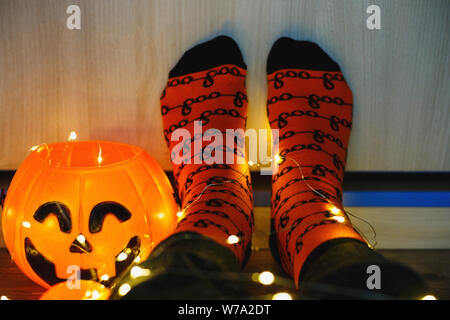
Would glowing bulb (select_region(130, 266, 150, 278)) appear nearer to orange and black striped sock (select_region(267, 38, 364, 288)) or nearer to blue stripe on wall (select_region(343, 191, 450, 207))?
orange and black striped sock (select_region(267, 38, 364, 288))

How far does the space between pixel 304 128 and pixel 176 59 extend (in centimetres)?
35

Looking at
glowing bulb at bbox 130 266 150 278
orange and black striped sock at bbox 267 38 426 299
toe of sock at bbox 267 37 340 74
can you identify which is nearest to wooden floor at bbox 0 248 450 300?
orange and black striped sock at bbox 267 38 426 299

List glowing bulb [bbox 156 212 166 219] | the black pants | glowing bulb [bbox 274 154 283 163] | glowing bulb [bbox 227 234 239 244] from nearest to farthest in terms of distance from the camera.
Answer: the black pants → glowing bulb [bbox 227 234 239 244] → glowing bulb [bbox 156 212 166 219] → glowing bulb [bbox 274 154 283 163]

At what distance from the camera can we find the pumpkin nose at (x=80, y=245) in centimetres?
59

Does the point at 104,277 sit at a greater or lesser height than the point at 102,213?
lesser

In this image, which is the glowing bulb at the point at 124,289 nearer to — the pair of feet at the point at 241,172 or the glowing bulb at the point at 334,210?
the pair of feet at the point at 241,172

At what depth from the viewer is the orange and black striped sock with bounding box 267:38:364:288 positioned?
0.68 metres

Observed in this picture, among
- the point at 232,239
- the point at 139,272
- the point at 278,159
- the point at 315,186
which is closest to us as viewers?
the point at 139,272

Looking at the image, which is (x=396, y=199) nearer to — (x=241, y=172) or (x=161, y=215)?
(x=241, y=172)

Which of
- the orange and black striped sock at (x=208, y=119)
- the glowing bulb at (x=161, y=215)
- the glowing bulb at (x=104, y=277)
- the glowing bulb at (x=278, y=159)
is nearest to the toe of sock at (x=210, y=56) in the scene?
the orange and black striped sock at (x=208, y=119)

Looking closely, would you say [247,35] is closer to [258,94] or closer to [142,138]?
[258,94]

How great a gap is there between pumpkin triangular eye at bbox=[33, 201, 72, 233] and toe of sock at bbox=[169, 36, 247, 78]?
0.42 metres

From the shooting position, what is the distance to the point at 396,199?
83 centimetres

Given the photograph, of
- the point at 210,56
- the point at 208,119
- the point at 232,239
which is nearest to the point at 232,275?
the point at 232,239
